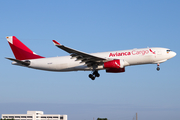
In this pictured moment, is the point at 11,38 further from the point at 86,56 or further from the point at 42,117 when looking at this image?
the point at 42,117

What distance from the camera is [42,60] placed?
53250 mm

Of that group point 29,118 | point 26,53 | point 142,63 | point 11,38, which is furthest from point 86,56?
point 29,118

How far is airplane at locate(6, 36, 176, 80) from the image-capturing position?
47.8 m

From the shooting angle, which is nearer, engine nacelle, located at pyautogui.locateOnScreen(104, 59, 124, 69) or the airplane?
engine nacelle, located at pyautogui.locateOnScreen(104, 59, 124, 69)

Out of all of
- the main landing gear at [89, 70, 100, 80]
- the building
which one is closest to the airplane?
the main landing gear at [89, 70, 100, 80]

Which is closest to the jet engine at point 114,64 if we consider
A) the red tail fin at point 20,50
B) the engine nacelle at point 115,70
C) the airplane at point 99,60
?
the airplane at point 99,60

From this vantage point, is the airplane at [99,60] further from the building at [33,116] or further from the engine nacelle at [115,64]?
the building at [33,116]

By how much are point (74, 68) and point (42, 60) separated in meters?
6.36

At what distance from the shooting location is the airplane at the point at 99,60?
157ft

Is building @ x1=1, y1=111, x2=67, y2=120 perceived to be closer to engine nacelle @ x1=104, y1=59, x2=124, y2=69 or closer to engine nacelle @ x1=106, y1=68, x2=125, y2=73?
engine nacelle @ x1=106, y1=68, x2=125, y2=73

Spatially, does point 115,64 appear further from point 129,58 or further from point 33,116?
point 33,116

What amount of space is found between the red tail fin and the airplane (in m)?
1.15

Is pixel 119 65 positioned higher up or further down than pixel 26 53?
further down

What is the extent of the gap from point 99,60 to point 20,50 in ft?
54.0
